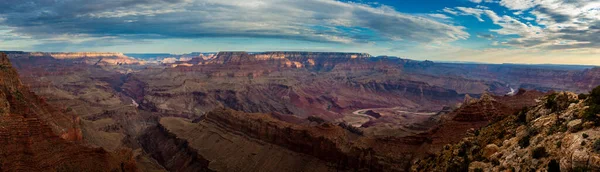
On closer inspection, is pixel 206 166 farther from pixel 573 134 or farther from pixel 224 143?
pixel 573 134

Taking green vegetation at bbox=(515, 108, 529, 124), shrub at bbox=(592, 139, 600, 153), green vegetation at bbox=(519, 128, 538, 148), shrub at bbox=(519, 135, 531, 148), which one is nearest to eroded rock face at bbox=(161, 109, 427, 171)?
green vegetation at bbox=(515, 108, 529, 124)

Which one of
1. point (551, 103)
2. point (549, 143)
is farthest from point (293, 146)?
point (549, 143)

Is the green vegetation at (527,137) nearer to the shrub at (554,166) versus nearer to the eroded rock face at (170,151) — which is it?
the shrub at (554,166)

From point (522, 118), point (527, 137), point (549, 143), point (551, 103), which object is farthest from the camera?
point (522, 118)

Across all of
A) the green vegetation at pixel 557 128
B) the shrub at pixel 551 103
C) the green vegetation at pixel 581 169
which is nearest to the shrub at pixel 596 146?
the green vegetation at pixel 581 169

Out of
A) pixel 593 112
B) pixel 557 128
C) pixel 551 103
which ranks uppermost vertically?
pixel 593 112

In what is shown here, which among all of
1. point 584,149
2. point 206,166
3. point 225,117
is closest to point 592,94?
point 584,149

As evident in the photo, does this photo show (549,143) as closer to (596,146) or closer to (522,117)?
(596,146)

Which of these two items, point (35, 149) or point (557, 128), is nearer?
point (557, 128)
